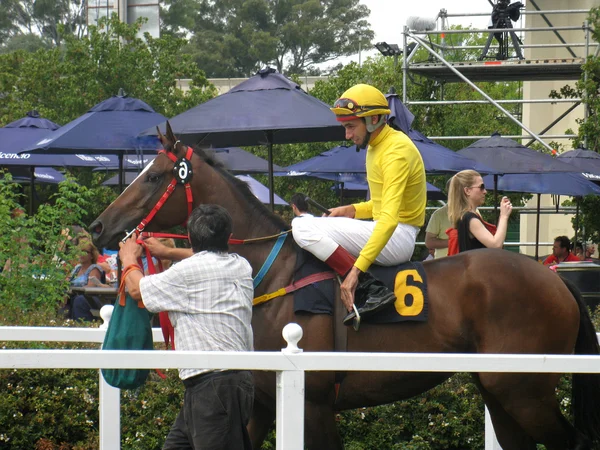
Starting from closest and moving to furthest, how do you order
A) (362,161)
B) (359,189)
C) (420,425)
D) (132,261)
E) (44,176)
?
(132,261), (420,425), (362,161), (44,176), (359,189)

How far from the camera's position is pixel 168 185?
4805 millimetres

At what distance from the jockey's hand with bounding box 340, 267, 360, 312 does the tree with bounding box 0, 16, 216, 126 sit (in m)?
17.0

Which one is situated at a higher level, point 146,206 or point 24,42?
point 24,42

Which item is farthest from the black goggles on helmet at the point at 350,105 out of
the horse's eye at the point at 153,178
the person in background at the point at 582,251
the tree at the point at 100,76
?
the tree at the point at 100,76

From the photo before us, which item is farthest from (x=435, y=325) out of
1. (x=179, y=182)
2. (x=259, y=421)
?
(x=179, y=182)

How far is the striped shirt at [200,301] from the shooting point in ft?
12.3

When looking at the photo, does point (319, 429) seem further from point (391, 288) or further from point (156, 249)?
point (156, 249)

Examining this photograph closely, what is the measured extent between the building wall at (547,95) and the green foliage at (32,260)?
1534 centimetres

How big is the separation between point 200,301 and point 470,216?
248cm

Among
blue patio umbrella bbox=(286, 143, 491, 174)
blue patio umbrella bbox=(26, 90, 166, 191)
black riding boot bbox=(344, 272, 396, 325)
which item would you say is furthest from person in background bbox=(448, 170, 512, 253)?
blue patio umbrella bbox=(26, 90, 166, 191)

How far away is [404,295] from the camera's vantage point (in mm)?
4676

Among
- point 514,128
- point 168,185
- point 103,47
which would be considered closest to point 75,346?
point 168,185

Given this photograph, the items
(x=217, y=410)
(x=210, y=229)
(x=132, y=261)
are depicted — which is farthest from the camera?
(x=132, y=261)

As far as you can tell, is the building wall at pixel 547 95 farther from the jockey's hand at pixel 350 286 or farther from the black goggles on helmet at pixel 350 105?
the jockey's hand at pixel 350 286
